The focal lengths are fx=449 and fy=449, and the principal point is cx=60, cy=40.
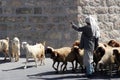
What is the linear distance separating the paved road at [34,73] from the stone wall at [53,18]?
6.18ft

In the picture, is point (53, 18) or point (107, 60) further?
point (53, 18)

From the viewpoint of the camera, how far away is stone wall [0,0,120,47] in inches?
626

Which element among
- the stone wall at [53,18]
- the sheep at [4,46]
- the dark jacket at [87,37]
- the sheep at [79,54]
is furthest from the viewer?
the stone wall at [53,18]

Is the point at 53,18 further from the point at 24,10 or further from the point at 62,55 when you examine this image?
the point at 62,55

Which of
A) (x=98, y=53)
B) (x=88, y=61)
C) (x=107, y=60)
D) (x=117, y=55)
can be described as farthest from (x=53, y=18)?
(x=117, y=55)

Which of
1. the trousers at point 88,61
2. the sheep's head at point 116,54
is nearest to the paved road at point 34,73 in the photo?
the trousers at point 88,61

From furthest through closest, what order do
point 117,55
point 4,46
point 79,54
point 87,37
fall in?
point 4,46 < point 79,54 < point 87,37 < point 117,55

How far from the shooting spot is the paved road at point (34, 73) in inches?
467

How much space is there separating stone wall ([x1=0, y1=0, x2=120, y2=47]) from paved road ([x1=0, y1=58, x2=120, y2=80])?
188 centimetres

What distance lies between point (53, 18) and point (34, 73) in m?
3.84

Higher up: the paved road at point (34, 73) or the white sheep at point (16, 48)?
the white sheep at point (16, 48)

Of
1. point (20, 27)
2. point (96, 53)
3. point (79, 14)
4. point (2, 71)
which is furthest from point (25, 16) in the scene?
point (96, 53)

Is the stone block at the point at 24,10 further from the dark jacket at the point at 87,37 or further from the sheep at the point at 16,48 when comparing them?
the dark jacket at the point at 87,37

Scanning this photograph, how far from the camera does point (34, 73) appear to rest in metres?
12.7
